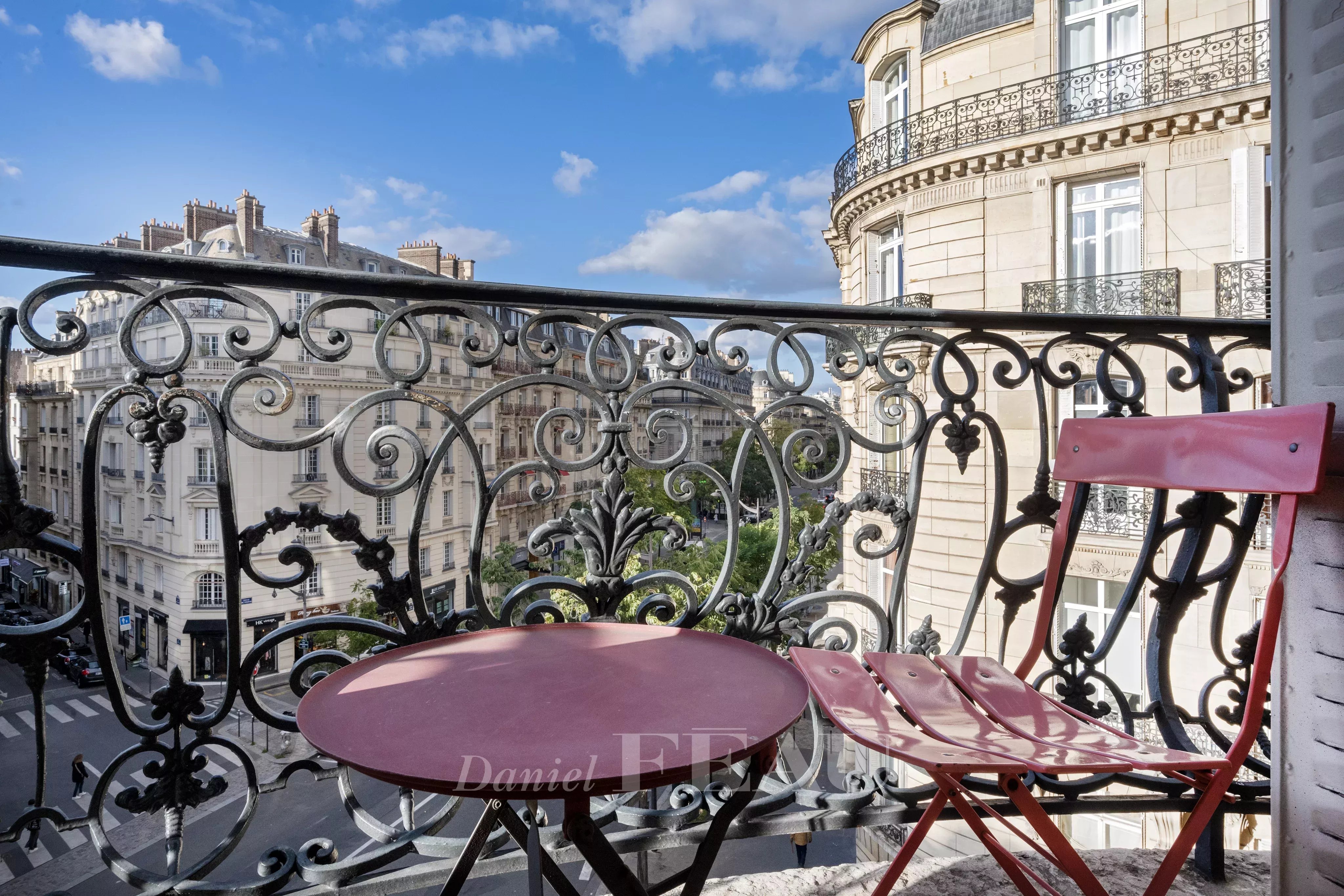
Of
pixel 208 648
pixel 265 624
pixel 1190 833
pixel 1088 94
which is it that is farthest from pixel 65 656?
pixel 265 624

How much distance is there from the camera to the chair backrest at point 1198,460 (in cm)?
111

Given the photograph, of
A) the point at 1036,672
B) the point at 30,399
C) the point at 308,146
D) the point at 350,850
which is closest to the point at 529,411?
the point at 350,850

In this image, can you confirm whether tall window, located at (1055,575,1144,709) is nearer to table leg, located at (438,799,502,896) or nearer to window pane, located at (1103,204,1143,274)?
window pane, located at (1103,204,1143,274)

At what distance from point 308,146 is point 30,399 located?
55151 millimetres

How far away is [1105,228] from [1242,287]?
189 centimetres

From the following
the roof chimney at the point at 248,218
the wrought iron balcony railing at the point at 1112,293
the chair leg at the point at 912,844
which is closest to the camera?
the chair leg at the point at 912,844

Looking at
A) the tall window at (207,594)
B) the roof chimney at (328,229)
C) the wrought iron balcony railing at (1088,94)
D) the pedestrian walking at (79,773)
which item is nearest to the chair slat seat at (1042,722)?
the pedestrian walking at (79,773)

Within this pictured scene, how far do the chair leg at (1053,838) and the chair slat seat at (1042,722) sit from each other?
0.11 metres

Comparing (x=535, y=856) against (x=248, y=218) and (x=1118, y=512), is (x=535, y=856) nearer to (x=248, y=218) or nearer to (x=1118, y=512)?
(x=1118, y=512)

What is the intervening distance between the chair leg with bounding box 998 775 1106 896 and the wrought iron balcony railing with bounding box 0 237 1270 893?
1.39ft

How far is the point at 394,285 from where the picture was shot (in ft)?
4.32

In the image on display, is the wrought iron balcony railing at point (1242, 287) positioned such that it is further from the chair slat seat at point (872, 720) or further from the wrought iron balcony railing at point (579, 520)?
the chair slat seat at point (872, 720)

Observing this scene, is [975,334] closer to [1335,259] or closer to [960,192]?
[1335,259]

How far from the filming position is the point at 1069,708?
4.41 feet
